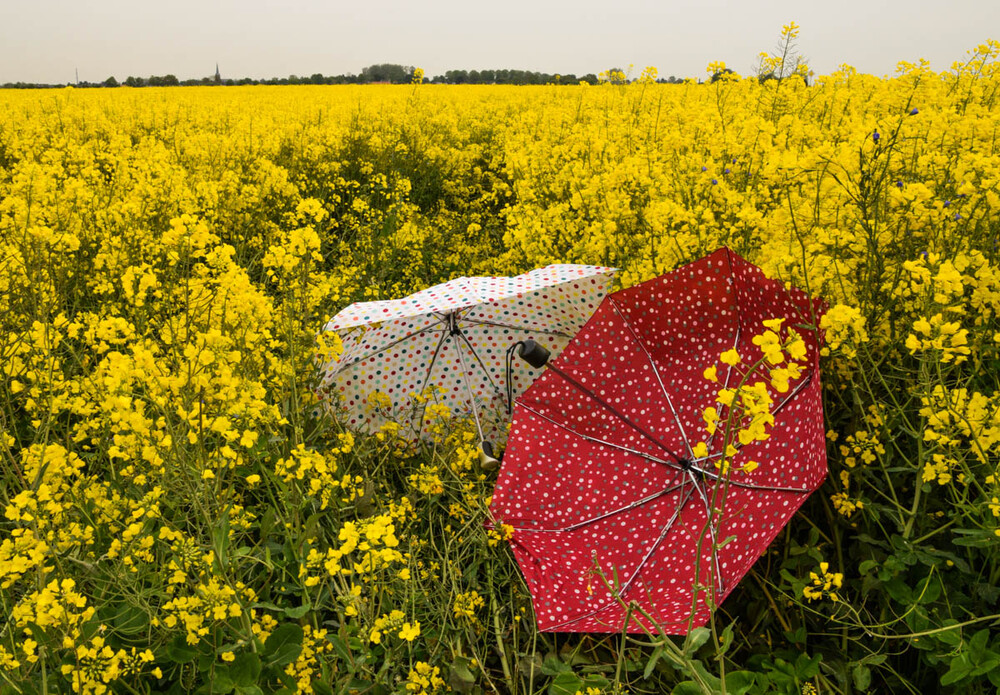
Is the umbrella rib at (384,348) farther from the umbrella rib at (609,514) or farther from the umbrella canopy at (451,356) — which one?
the umbrella rib at (609,514)

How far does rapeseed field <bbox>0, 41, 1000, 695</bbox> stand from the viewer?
146 centimetres

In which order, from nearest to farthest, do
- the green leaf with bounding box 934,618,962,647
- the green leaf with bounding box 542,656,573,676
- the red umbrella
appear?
the green leaf with bounding box 934,618,962,647
the red umbrella
the green leaf with bounding box 542,656,573,676

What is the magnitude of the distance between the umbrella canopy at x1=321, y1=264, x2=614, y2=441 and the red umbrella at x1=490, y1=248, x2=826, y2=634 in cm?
62

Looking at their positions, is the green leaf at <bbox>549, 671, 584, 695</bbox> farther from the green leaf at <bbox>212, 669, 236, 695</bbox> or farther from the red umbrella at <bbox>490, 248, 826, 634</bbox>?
the green leaf at <bbox>212, 669, 236, 695</bbox>

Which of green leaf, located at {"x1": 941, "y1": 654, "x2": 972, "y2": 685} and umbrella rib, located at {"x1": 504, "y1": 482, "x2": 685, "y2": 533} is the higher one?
umbrella rib, located at {"x1": 504, "y1": 482, "x2": 685, "y2": 533}

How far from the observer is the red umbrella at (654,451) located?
1.62 m

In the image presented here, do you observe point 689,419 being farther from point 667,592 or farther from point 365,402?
point 365,402

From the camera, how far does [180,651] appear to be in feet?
4.74

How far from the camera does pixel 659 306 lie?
1988 millimetres

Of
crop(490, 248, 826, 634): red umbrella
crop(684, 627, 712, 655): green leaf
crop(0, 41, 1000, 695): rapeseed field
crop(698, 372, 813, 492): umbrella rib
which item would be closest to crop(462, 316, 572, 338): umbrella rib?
crop(0, 41, 1000, 695): rapeseed field

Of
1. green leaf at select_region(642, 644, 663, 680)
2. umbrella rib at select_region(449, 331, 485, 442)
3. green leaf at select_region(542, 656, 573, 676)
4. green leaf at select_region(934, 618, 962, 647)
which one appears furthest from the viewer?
umbrella rib at select_region(449, 331, 485, 442)

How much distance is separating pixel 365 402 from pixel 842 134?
2.56 metres

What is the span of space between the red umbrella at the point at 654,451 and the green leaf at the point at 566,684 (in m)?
0.19

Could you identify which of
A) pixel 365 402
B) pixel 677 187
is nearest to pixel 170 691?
pixel 365 402
